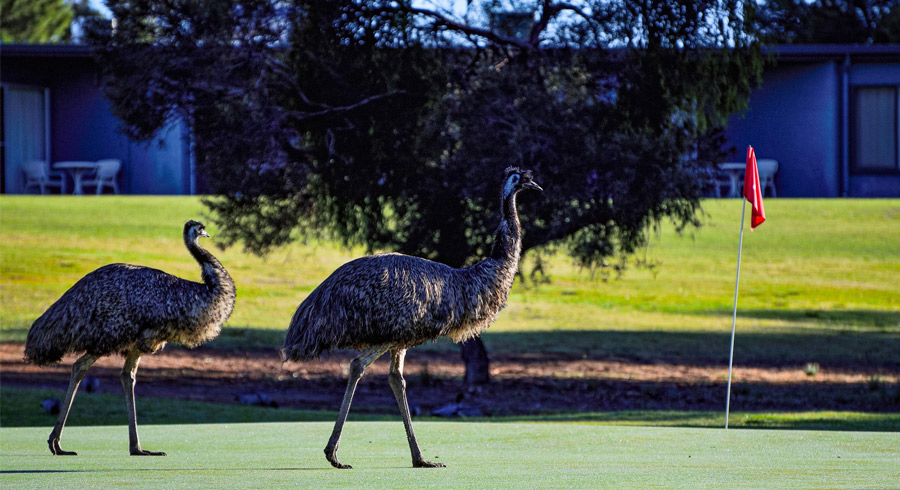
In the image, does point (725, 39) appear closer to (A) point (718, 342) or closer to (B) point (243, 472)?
(A) point (718, 342)

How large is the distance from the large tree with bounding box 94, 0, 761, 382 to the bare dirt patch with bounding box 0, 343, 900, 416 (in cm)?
253

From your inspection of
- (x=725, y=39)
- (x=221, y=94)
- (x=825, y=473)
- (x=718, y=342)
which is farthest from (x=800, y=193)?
(x=825, y=473)

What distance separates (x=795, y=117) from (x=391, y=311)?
91.7ft

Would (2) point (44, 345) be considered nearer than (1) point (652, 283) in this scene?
Yes

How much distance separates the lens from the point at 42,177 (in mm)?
37344

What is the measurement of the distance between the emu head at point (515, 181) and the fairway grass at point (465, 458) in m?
2.08

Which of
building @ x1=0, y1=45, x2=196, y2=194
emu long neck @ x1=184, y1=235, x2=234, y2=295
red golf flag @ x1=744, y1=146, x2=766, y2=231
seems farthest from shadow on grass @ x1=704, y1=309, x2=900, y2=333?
emu long neck @ x1=184, y1=235, x2=234, y2=295

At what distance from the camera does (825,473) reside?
28.3 feet

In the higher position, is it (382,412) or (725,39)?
(725,39)

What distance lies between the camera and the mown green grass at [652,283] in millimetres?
26484

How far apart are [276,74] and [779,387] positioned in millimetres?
9809

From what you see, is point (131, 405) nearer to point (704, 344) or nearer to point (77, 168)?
point (704, 344)

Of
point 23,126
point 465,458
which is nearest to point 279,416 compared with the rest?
point 465,458

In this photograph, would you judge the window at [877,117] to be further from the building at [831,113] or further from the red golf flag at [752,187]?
the red golf flag at [752,187]
